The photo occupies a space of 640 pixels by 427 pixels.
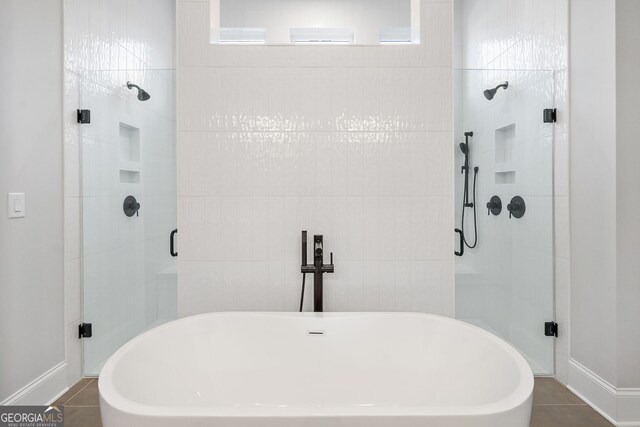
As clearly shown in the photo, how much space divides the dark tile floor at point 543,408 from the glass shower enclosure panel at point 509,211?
182 millimetres

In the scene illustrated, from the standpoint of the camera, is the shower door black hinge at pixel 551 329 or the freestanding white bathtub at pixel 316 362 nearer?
the freestanding white bathtub at pixel 316 362

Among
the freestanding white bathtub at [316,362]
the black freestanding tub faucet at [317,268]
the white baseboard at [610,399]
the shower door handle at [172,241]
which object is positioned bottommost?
the white baseboard at [610,399]

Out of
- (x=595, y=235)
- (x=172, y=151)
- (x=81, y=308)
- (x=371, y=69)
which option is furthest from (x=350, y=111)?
(x=81, y=308)

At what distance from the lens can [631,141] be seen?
6.00 ft

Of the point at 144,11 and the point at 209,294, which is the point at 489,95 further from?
the point at 144,11

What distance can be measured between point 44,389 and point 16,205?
0.96 meters

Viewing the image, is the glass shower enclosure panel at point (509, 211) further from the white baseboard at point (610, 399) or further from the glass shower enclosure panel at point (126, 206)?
the glass shower enclosure panel at point (126, 206)

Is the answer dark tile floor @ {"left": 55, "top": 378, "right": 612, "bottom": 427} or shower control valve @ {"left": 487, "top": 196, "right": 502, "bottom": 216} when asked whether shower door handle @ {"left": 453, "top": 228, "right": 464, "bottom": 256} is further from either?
dark tile floor @ {"left": 55, "top": 378, "right": 612, "bottom": 427}

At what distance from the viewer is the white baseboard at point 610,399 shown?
1.84 meters

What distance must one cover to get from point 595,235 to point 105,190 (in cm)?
272

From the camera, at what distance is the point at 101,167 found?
88.5 inches

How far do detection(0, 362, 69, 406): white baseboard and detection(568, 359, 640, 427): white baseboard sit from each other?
282 cm

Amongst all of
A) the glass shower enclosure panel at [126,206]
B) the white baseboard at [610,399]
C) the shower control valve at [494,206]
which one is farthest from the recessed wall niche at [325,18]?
the white baseboard at [610,399]

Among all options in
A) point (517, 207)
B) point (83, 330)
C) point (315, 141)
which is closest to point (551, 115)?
point (517, 207)
